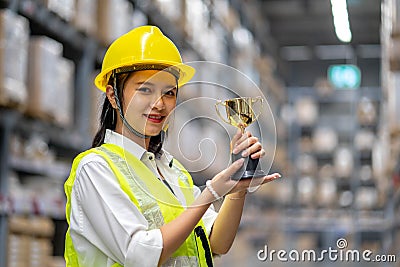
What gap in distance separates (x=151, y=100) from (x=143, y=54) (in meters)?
0.12

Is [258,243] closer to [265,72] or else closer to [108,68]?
[265,72]

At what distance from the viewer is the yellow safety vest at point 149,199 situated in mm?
1768

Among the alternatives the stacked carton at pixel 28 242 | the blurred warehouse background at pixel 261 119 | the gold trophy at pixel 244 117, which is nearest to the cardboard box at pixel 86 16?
the blurred warehouse background at pixel 261 119

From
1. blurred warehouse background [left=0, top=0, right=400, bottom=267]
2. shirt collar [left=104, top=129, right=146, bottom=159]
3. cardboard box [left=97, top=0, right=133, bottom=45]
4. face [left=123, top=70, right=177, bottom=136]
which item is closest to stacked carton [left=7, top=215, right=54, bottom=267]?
blurred warehouse background [left=0, top=0, right=400, bottom=267]

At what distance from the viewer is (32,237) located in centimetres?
431

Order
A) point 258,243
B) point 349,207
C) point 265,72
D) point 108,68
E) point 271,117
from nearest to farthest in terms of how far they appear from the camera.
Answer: point 271,117
point 108,68
point 258,243
point 265,72
point 349,207

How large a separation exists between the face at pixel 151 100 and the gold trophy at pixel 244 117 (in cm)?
12

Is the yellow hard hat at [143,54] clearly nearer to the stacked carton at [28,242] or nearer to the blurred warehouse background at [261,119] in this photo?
the blurred warehouse background at [261,119]

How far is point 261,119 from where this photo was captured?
1839mm

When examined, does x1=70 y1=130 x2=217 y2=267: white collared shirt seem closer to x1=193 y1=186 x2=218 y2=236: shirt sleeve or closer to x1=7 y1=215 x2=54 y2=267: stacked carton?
x1=193 y1=186 x2=218 y2=236: shirt sleeve

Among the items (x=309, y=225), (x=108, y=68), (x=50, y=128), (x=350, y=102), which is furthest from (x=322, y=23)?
→ (x=108, y=68)

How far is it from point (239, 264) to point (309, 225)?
4.88m

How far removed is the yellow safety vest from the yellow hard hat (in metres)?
0.18

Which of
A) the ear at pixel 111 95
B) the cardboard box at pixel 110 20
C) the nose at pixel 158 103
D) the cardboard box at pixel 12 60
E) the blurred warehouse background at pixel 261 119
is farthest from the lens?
the cardboard box at pixel 110 20
